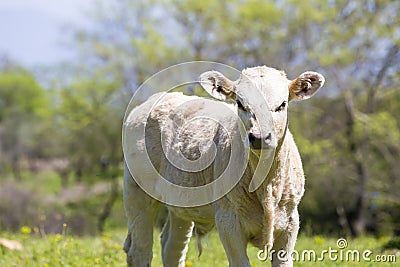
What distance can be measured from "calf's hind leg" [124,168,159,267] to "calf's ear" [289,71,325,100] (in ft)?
7.50

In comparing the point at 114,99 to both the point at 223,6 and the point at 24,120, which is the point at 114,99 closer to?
the point at 223,6

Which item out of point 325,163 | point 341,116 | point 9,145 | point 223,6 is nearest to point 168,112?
point 325,163

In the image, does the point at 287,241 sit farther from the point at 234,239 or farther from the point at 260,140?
the point at 260,140

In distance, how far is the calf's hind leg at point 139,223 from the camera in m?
7.18

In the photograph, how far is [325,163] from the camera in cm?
2227

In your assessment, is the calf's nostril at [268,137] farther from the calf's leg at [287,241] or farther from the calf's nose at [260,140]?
the calf's leg at [287,241]

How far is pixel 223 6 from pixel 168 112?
2035 centimetres

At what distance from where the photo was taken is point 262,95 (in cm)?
525

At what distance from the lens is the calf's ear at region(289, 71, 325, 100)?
568 cm

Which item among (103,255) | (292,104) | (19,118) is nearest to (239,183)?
(103,255)
